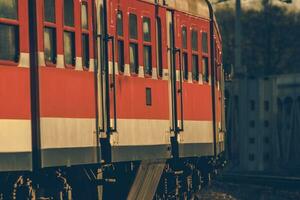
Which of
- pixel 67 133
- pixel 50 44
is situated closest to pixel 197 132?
pixel 67 133

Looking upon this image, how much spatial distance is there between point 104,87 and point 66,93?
4.87ft

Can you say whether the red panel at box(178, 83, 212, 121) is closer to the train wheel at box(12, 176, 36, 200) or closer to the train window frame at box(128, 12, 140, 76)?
the train window frame at box(128, 12, 140, 76)

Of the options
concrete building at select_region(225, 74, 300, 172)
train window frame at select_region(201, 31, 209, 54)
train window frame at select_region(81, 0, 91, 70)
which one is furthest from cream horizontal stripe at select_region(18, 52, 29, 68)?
concrete building at select_region(225, 74, 300, 172)

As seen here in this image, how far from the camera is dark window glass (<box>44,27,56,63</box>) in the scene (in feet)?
47.8

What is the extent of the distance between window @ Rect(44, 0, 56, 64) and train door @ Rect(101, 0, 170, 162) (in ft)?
5.87

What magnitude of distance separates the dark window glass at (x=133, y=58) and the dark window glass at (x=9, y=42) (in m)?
3.92

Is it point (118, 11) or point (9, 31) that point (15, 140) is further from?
point (118, 11)

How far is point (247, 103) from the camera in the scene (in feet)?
127

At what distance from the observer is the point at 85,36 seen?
52.1 ft

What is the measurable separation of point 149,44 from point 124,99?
5.22 ft

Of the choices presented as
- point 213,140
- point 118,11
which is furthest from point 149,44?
point 213,140

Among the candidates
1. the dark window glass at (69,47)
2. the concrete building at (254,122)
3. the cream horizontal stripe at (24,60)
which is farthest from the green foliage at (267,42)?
the cream horizontal stripe at (24,60)

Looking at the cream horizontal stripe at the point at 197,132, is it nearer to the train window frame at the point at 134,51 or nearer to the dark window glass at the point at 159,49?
the dark window glass at the point at 159,49

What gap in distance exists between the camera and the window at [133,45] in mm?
17547
